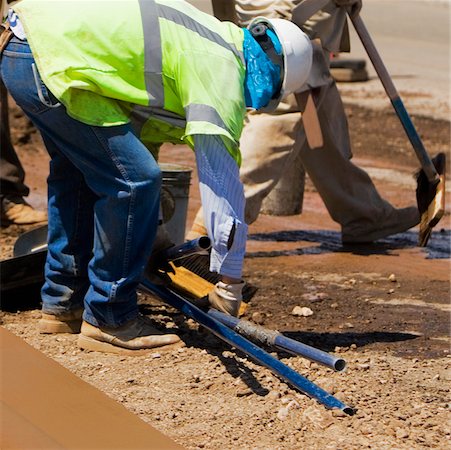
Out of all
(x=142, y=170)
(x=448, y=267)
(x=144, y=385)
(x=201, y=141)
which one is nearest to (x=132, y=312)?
(x=144, y=385)

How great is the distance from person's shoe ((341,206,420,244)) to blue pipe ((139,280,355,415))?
246 cm

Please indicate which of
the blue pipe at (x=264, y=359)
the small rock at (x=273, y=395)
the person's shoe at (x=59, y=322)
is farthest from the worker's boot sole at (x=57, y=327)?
the small rock at (x=273, y=395)

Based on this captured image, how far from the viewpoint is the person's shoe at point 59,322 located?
4840 millimetres

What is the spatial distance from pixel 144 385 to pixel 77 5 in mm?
1503

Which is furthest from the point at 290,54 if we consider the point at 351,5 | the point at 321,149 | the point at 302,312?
the point at 321,149

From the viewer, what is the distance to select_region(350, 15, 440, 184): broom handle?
614 cm

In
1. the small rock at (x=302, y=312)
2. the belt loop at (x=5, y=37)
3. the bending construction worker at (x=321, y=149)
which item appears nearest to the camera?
the belt loop at (x=5, y=37)

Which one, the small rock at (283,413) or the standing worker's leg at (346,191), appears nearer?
the small rock at (283,413)

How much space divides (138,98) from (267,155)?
2.27 m

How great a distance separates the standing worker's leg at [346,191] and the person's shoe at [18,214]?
5.61ft

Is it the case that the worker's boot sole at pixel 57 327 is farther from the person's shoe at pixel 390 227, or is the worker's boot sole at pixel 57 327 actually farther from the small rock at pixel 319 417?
the person's shoe at pixel 390 227

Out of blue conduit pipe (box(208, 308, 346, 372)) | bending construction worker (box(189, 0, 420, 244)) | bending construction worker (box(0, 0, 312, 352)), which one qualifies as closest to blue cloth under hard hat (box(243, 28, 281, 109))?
bending construction worker (box(0, 0, 312, 352))

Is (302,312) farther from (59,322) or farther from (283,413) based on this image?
(283,413)

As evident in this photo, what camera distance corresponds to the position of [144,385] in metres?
4.26
